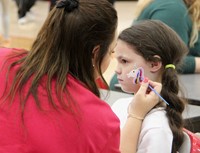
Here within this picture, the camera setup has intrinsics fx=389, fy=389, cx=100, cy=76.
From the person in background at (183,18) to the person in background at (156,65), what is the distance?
0.55 metres

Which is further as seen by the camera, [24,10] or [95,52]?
[24,10]

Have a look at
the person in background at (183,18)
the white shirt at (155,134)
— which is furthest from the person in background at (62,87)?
the person in background at (183,18)

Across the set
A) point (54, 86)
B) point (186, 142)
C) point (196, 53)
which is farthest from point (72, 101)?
point (196, 53)

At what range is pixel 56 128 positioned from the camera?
968 mm

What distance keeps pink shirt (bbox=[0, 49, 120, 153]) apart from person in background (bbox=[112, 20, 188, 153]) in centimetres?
32

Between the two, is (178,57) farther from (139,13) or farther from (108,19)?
(139,13)

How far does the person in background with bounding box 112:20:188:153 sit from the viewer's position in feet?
4.34

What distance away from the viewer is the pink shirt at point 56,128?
38.0 inches

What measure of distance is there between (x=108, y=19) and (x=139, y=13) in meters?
1.11

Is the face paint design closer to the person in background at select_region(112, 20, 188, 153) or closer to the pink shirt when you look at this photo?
the person in background at select_region(112, 20, 188, 153)

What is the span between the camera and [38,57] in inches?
43.0

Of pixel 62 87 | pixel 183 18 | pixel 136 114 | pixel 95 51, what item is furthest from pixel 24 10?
pixel 62 87

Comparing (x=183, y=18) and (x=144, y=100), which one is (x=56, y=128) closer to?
(x=144, y=100)

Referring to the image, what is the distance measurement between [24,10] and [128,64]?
420 cm
